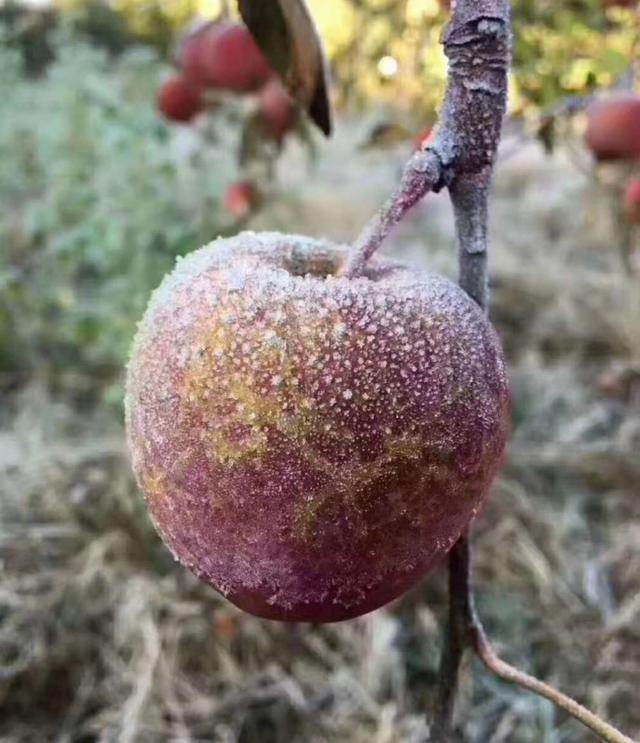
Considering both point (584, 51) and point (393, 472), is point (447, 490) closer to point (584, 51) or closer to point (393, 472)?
point (393, 472)

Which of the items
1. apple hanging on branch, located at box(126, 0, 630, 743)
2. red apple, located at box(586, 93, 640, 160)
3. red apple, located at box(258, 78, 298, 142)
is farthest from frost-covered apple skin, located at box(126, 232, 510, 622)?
red apple, located at box(258, 78, 298, 142)

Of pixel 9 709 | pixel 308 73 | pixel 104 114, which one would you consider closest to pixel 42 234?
pixel 104 114

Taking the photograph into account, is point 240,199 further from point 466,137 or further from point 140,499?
point 466,137

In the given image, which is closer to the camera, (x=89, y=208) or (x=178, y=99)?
(x=178, y=99)

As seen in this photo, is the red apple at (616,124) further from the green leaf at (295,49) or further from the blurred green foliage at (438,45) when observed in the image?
the green leaf at (295,49)

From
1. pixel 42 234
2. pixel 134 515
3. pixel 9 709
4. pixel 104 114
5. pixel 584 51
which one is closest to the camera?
pixel 9 709

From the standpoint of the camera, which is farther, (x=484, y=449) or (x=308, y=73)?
(x=308, y=73)

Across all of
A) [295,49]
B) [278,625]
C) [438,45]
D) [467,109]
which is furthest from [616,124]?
[278,625]
